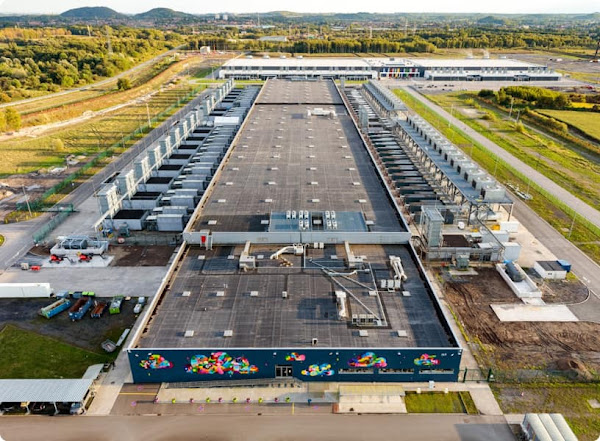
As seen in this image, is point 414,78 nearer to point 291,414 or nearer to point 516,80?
point 516,80

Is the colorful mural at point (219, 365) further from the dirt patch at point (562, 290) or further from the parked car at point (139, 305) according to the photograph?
the dirt patch at point (562, 290)

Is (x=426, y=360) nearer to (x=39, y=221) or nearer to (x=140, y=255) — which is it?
(x=140, y=255)

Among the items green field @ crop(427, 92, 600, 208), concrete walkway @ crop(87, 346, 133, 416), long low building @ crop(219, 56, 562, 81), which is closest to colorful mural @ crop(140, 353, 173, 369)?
concrete walkway @ crop(87, 346, 133, 416)

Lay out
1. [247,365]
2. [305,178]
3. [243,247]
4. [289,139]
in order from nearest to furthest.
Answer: [247,365] → [243,247] → [305,178] → [289,139]

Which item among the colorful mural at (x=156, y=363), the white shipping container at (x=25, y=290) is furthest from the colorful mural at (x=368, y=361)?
the white shipping container at (x=25, y=290)

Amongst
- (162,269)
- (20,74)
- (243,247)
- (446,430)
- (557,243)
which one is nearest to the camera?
(446,430)

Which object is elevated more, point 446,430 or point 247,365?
point 247,365

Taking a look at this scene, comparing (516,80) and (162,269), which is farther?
(516,80)

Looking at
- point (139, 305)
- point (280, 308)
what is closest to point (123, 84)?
point (139, 305)

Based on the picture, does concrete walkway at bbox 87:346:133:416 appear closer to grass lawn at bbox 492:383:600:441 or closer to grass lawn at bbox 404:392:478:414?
grass lawn at bbox 404:392:478:414

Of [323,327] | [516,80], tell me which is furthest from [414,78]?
[323,327]
